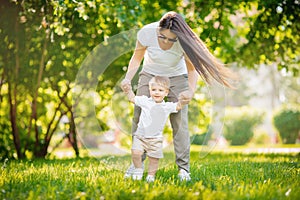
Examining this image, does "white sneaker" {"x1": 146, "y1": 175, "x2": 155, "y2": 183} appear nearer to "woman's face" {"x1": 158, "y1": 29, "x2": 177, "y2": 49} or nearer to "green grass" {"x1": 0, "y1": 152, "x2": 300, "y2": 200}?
"green grass" {"x1": 0, "y1": 152, "x2": 300, "y2": 200}

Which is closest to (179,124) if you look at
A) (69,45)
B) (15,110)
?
(69,45)

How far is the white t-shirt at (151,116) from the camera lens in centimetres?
361

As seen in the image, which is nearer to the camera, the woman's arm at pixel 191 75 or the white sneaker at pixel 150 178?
the white sneaker at pixel 150 178

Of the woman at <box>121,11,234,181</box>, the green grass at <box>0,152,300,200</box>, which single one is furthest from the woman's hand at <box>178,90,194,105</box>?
the green grass at <box>0,152,300,200</box>

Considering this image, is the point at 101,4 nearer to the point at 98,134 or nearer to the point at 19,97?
the point at 98,134

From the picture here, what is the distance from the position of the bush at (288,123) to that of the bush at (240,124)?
72cm

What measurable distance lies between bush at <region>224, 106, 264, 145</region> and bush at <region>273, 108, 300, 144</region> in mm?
721

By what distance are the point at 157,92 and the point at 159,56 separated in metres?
0.32

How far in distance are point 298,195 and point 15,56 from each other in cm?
482

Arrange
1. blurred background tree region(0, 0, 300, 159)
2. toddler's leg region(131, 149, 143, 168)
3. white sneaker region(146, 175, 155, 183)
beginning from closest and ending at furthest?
1. white sneaker region(146, 175, 155, 183)
2. toddler's leg region(131, 149, 143, 168)
3. blurred background tree region(0, 0, 300, 159)

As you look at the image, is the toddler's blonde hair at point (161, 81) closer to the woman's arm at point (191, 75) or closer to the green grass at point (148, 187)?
the woman's arm at point (191, 75)

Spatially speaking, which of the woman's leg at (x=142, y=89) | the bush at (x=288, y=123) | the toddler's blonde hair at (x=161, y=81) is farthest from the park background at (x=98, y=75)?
the bush at (x=288, y=123)

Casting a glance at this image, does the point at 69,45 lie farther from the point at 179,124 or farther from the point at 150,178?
the point at 150,178

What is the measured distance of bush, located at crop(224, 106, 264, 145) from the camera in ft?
51.6
